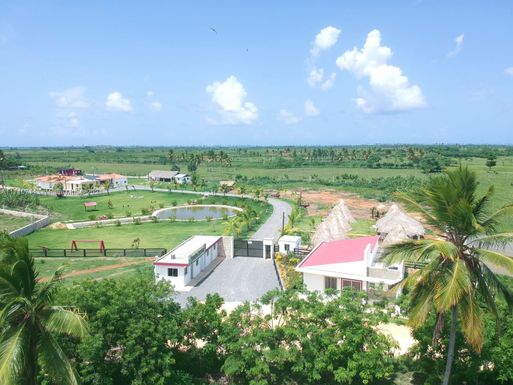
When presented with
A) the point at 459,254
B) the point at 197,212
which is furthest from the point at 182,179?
the point at 459,254

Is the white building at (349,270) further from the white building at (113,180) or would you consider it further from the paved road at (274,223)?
the white building at (113,180)

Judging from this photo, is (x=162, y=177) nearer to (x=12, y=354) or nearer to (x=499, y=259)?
(x=12, y=354)

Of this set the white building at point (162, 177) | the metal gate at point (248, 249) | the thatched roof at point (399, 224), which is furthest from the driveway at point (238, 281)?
the white building at point (162, 177)

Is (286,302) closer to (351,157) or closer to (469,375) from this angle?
(469,375)

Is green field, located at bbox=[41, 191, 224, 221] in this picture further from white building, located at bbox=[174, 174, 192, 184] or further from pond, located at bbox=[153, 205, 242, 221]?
white building, located at bbox=[174, 174, 192, 184]

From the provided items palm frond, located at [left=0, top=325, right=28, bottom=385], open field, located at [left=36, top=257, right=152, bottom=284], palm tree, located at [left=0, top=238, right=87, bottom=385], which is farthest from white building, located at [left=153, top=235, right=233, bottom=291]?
palm frond, located at [left=0, top=325, right=28, bottom=385]

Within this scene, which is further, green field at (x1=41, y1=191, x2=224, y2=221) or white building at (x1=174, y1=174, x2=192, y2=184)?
white building at (x1=174, y1=174, x2=192, y2=184)

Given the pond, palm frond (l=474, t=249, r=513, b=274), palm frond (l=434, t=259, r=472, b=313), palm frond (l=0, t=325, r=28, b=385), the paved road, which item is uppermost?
palm frond (l=474, t=249, r=513, b=274)
